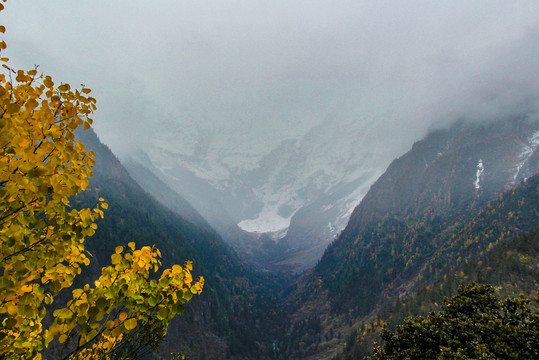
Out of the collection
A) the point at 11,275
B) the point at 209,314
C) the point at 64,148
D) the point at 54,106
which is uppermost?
the point at 54,106

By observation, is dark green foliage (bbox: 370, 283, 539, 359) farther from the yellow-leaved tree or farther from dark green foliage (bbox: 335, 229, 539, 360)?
dark green foliage (bbox: 335, 229, 539, 360)

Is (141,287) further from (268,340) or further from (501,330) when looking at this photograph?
(268,340)

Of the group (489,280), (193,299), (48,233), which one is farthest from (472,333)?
(193,299)

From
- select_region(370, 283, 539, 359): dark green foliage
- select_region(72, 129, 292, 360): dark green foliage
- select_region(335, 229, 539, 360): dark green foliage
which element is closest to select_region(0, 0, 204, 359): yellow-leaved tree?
select_region(370, 283, 539, 359): dark green foliage

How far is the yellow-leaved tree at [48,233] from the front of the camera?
139 inches

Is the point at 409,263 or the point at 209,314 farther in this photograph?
the point at 409,263

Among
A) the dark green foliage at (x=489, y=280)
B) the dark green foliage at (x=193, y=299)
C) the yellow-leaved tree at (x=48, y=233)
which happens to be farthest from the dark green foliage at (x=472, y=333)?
the dark green foliage at (x=489, y=280)

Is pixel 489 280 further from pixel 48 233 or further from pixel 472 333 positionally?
pixel 48 233

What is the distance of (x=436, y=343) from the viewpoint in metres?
15.1

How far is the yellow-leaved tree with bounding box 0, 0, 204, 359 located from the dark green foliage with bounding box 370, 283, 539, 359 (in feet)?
50.5

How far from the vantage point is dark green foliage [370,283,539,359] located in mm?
12578

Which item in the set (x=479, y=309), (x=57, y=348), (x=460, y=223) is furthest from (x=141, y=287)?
(x=460, y=223)

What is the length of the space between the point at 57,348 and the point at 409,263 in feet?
706

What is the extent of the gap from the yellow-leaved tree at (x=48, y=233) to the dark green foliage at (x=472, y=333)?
50.5 ft
